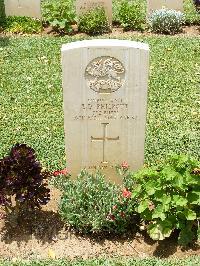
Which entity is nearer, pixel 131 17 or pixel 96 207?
pixel 96 207

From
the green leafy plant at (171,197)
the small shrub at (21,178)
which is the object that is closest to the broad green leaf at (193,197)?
the green leafy plant at (171,197)

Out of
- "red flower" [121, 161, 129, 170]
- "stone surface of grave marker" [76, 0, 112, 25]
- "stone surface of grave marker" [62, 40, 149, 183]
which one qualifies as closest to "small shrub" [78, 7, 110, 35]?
"stone surface of grave marker" [76, 0, 112, 25]

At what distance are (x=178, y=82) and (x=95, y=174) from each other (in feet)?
12.2

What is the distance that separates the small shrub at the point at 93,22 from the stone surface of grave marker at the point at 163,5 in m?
0.97

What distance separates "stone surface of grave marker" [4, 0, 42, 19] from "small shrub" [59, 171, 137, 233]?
21.9ft

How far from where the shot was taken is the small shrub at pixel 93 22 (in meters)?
11.0

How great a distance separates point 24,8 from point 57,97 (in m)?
3.69

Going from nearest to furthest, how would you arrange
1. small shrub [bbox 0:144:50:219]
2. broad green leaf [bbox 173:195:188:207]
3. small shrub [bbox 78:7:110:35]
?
broad green leaf [bbox 173:195:188:207] → small shrub [bbox 0:144:50:219] → small shrub [bbox 78:7:110:35]

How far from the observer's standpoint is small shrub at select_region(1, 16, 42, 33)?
11359 millimetres

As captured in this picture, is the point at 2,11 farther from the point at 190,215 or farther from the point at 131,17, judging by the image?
the point at 190,215

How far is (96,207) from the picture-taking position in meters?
5.46

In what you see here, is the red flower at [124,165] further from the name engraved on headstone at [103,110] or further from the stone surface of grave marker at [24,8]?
the stone surface of grave marker at [24,8]

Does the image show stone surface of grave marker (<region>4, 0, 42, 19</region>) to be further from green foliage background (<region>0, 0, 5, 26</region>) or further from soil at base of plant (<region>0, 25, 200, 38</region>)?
soil at base of plant (<region>0, 25, 200, 38</region>)

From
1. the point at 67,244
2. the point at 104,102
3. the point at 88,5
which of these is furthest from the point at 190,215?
the point at 88,5
